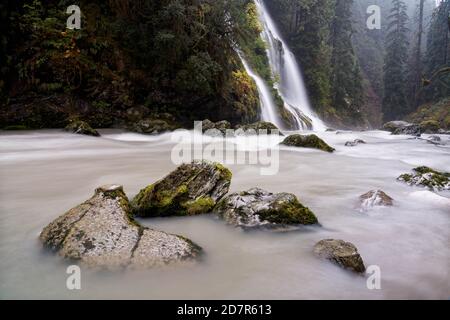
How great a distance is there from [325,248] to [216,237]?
1.06 m

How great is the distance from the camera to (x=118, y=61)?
43.9ft

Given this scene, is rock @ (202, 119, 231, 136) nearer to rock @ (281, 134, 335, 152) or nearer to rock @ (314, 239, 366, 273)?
rock @ (281, 134, 335, 152)

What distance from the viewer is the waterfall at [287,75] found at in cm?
2552

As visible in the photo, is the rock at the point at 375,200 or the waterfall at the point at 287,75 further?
the waterfall at the point at 287,75

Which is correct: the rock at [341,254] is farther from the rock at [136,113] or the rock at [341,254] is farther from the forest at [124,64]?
the rock at [136,113]

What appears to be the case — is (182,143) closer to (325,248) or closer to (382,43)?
(325,248)

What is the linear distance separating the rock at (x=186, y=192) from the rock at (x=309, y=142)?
661 cm

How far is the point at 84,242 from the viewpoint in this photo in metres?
2.94

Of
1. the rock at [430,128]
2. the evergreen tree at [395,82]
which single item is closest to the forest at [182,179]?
the rock at [430,128]

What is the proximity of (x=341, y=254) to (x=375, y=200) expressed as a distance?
2026 millimetres

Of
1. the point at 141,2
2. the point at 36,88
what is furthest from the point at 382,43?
the point at 36,88

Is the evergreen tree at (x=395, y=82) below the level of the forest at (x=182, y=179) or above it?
above

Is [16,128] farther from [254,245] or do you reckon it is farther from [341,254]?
[341,254]

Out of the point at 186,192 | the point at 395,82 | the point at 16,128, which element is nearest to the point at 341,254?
the point at 186,192
